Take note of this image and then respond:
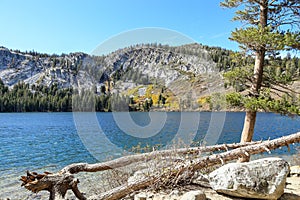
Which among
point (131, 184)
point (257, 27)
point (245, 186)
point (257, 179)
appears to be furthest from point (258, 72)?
point (131, 184)

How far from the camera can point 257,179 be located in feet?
18.3

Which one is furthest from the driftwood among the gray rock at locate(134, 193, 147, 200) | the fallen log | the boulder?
the boulder

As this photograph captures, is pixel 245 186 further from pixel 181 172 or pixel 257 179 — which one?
pixel 181 172

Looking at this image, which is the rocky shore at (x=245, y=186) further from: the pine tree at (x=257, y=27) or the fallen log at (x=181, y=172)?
the pine tree at (x=257, y=27)

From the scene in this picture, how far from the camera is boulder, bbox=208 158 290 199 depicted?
554cm

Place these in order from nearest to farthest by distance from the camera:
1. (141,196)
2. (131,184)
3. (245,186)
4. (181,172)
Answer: (245,186)
(141,196)
(131,184)
(181,172)

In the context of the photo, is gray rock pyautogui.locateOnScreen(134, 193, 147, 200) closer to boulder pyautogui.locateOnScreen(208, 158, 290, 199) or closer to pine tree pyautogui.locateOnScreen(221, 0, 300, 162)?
boulder pyautogui.locateOnScreen(208, 158, 290, 199)

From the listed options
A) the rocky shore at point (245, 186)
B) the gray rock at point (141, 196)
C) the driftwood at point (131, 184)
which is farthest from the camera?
the driftwood at point (131, 184)

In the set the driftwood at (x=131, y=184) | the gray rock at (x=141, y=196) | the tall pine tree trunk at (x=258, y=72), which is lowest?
the gray rock at (x=141, y=196)

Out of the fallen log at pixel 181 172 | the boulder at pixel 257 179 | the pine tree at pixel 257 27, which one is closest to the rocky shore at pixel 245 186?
the boulder at pixel 257 179

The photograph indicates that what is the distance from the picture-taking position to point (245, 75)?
989cm

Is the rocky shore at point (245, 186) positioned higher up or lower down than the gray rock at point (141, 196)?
higher up

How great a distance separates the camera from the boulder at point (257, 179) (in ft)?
18.2

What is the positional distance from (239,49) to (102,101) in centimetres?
7040
